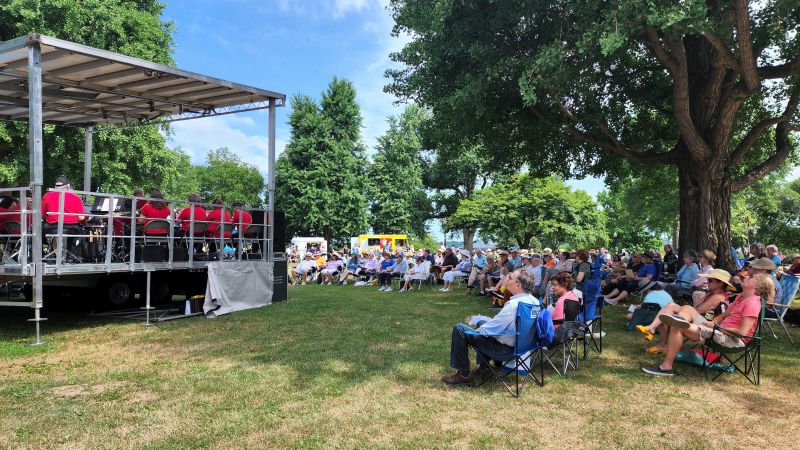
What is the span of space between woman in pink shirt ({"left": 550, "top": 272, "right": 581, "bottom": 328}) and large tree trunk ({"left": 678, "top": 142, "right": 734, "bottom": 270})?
7.03 metres

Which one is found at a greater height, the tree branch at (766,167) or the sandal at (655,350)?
the tree branch at (766,167)

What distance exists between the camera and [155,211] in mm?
9211

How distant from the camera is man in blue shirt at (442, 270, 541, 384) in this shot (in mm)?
5164

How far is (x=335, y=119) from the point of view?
4234 centimetres

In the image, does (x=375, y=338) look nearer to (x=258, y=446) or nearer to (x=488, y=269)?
(x=258, y=446)

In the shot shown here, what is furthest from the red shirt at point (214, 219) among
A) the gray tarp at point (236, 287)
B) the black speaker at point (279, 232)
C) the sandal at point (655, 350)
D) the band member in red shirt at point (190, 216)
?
the sandal at point (655, 350)

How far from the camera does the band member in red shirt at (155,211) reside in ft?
29.7

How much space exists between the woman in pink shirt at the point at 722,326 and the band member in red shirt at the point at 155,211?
304 inches

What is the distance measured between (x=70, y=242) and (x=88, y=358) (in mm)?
2548

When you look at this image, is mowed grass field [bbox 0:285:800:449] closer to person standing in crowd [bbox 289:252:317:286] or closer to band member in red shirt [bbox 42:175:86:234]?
band member in red shirt [bbox 42:175:86:234]

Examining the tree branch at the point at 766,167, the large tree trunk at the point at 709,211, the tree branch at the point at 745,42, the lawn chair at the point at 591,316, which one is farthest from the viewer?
the tree branch at the point at 766,167

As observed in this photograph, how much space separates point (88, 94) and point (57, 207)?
5.10 metres

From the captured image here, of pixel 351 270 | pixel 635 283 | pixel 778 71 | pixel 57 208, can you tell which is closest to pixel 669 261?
pixel 635 283

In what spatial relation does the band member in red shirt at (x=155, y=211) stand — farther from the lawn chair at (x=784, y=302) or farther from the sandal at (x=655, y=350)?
the lawn chair at (x=784, y=302)
